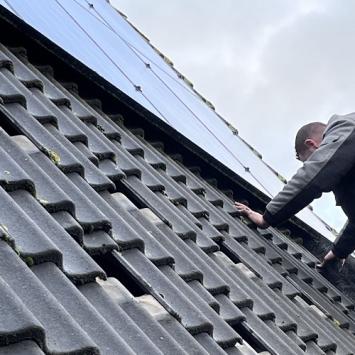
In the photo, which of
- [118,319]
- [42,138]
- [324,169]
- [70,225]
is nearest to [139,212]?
[42,138]

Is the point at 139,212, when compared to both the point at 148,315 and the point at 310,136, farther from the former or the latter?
the point at 310,136

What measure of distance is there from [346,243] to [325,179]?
86cm

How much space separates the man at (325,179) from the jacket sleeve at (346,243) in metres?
0.13

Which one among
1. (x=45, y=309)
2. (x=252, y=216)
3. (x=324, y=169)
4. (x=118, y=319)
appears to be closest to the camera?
(x=45, y=309)

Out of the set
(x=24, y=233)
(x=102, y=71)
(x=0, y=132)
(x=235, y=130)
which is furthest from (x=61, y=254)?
(x=235, y=130)

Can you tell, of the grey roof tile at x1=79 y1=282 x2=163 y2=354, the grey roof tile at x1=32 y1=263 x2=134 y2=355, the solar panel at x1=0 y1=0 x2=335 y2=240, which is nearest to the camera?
the grey roof tile at x1=32 y1=263 x2=134 y2=355

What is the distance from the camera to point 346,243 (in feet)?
17.0

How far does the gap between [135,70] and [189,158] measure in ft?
2.89

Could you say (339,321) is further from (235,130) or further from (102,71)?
(235,130)

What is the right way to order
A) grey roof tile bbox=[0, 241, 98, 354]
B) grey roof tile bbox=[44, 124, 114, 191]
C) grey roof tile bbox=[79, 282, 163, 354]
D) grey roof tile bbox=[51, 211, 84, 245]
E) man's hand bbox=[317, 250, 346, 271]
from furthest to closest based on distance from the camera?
man's hand bbox=[317, 250, 346, 271] → grey roof tile bbox=[44, 124, 114, 191] → grey roof tile bbox=[51, 211, 84, 245] → grey roof tile bbox=[79, 282, 163, 354] → grey roof tile bbox=[0, 241, 98, 354]

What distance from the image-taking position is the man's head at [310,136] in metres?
5.11

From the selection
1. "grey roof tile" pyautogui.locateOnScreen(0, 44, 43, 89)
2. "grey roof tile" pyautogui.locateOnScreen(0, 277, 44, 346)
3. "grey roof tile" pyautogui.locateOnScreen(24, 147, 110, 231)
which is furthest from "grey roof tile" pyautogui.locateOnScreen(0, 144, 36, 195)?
"grey roof tile" pyautogui.locateOnScreen(0, 44, 43, 89)

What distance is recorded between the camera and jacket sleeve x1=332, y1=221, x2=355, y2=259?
16.8 feet

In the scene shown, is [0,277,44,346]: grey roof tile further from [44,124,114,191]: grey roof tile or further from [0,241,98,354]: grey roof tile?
[44,124,114,191]: grey roof tile
